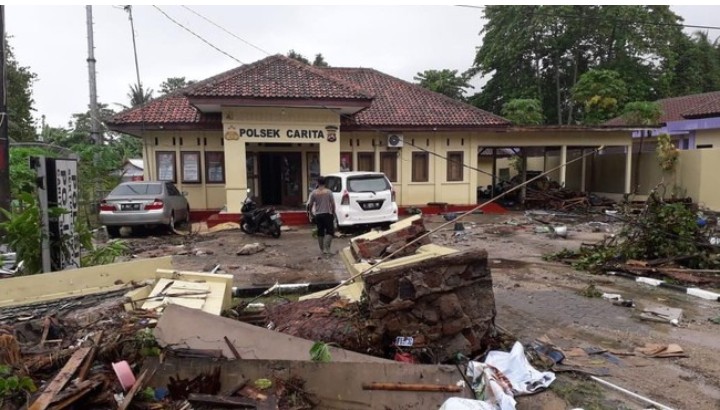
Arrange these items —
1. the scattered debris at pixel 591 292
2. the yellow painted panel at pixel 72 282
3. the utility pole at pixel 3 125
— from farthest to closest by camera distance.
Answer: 1. the scattered debris at pixel 591 292
2. the utility pole at pixel 3 125
3. the yellow painted panel at pixel 72 282

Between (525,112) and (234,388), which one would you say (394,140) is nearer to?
(525,112)

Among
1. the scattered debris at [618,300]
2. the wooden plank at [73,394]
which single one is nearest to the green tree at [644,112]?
the scattered debris at [618,300]

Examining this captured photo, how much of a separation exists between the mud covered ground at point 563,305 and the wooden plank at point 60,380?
3.53 metres

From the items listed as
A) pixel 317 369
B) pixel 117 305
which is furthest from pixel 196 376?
pixel 117 305

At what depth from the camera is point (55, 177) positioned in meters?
6.29

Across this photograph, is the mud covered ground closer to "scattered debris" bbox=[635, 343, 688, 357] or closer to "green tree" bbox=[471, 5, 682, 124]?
"scattered debris" bbox=[635, 343, 688, 357]

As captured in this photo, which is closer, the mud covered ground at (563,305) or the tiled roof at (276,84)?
the mud covered ground at (563,305)

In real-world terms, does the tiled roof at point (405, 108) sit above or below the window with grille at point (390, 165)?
above

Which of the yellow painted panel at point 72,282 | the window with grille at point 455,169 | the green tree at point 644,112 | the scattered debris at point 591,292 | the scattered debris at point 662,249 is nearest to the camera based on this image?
the yellow painted panel at point 72,282

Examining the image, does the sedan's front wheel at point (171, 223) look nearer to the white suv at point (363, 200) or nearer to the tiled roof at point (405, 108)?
the white suv at point (363, 200)

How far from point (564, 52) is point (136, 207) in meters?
33.5

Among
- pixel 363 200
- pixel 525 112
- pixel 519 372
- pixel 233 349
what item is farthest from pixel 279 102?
pixel 525 112

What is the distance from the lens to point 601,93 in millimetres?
27781

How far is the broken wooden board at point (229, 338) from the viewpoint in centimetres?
414
